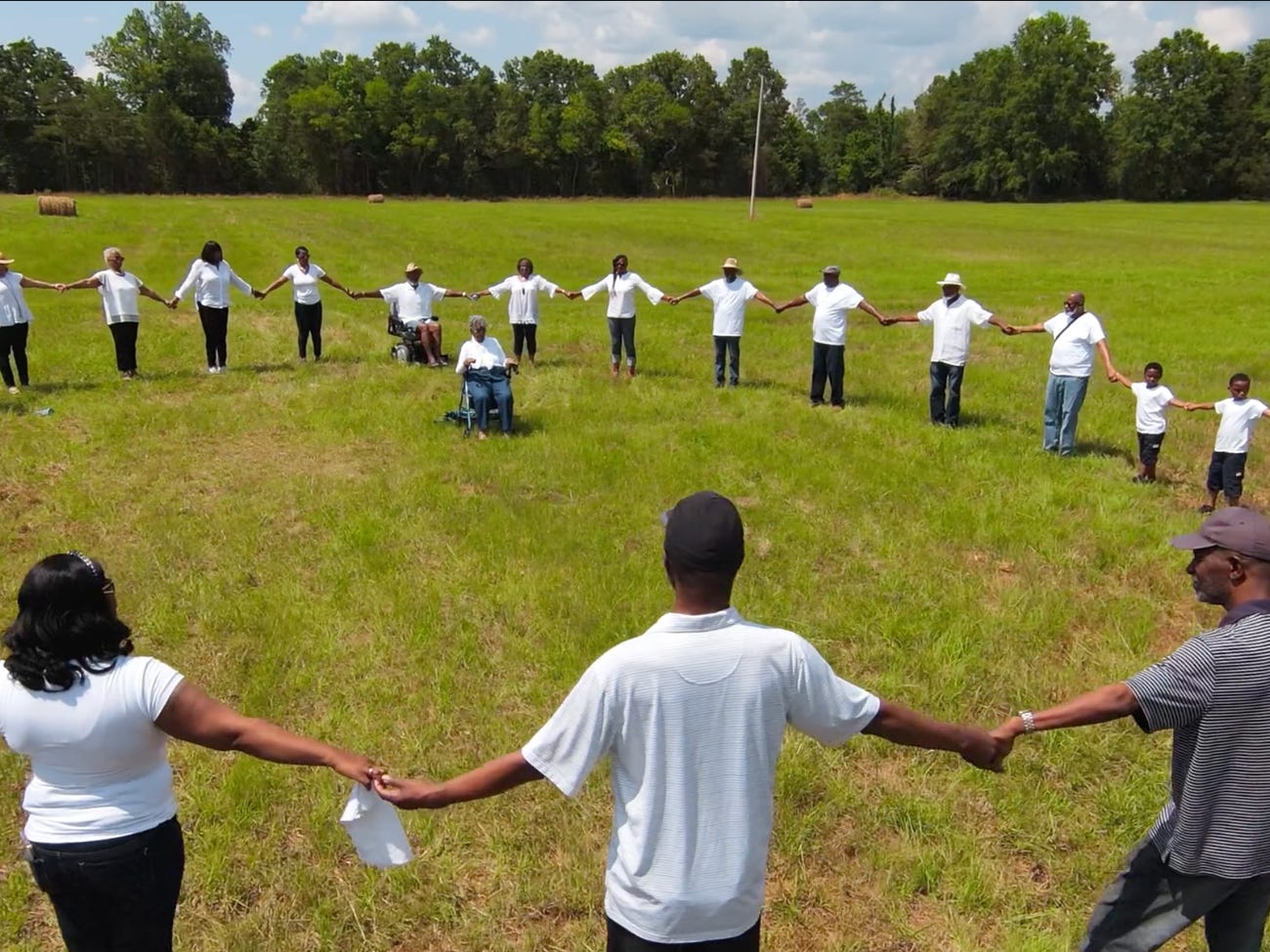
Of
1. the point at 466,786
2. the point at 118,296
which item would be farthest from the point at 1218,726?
the point at 118,296

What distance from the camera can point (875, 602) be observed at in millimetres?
8102

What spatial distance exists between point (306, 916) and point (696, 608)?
3178 mm

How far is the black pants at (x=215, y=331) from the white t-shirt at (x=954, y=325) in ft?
35.1

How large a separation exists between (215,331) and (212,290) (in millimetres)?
754

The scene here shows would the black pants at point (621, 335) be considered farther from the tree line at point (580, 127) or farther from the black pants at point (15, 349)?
the tree line at point (580, 127)

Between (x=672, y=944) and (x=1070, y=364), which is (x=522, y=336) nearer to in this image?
(x=1070, y=364)

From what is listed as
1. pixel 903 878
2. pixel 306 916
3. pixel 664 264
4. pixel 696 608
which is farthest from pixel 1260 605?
pixel 664 264

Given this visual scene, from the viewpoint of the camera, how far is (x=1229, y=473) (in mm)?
10469

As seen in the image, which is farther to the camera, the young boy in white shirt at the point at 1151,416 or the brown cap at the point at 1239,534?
the young boy in white shirt at the point at 1151,416

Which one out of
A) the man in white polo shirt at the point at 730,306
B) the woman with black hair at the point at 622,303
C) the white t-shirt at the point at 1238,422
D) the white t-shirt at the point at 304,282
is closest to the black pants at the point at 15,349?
the white t-shirt at the point at 304,282

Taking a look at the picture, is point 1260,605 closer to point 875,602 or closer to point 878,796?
point 878,796

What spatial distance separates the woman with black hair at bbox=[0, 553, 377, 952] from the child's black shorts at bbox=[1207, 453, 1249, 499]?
10281 mm

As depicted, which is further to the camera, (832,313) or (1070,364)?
(832,313)

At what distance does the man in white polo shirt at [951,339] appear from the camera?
42.5ft
